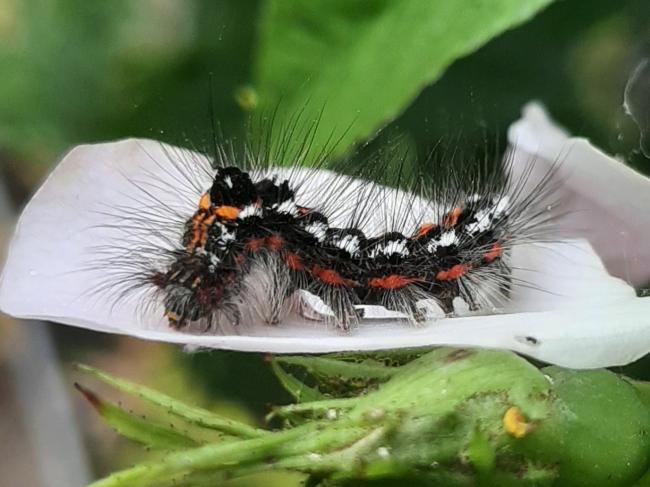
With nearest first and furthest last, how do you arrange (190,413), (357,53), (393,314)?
(190,413) → (393,314) → (357,53)

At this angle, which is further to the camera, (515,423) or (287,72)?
(287,72)

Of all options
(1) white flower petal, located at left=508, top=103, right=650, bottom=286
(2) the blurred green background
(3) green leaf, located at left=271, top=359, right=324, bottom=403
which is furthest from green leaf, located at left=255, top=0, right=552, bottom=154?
(3) green leaf, located at left=271, top=359, right=324, bottom=403

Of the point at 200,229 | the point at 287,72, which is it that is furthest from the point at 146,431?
the point at 287,72

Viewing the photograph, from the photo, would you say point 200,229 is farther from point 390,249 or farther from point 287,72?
point 287,72

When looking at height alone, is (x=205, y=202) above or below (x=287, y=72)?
below

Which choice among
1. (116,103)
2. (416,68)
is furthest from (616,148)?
(116,103)

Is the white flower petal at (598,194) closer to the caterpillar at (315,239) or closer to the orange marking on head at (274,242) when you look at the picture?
the caterpillar at (315,239)

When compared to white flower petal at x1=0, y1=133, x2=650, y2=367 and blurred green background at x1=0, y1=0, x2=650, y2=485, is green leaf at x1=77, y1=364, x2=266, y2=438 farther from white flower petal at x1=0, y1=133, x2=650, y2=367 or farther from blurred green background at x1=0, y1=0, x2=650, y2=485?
blurred green background at x1=0, y1=0, x2=650, y2=485
